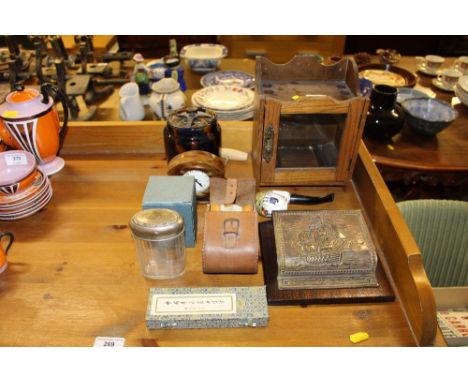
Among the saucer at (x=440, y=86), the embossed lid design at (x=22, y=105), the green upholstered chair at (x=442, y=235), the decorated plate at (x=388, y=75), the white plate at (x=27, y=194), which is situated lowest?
the green upholstered chair at (x=442, y=235)

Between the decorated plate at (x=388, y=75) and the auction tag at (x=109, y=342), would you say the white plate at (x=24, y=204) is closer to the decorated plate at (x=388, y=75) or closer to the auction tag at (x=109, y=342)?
the auction tag at (x=109, y=342)

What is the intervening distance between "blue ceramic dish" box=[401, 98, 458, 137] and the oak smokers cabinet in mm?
469

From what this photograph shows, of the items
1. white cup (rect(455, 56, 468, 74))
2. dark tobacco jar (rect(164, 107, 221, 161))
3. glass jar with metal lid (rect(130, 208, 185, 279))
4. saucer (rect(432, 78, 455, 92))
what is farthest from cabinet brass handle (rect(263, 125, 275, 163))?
white cup (rect(455, 56, 468, 74))

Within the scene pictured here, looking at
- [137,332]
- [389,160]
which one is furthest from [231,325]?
[389,160]

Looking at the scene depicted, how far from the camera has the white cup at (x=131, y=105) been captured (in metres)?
1.28

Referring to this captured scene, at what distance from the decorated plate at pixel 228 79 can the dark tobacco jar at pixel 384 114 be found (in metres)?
0.52

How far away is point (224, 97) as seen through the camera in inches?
56.6

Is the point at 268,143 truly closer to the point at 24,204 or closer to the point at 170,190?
the point at 170,190

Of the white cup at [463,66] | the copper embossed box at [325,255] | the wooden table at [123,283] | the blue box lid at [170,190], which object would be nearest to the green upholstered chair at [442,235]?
the wooden table at [123,283]

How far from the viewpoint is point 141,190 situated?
1037 mm

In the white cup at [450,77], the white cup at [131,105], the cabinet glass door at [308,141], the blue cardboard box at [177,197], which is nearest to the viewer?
the blue cardboard box at [177,197]

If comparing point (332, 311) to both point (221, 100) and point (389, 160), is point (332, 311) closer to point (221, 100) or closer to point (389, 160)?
point (389, 160)

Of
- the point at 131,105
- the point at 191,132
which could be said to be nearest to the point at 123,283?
the point at 191,132

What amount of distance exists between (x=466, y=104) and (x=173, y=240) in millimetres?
1388
